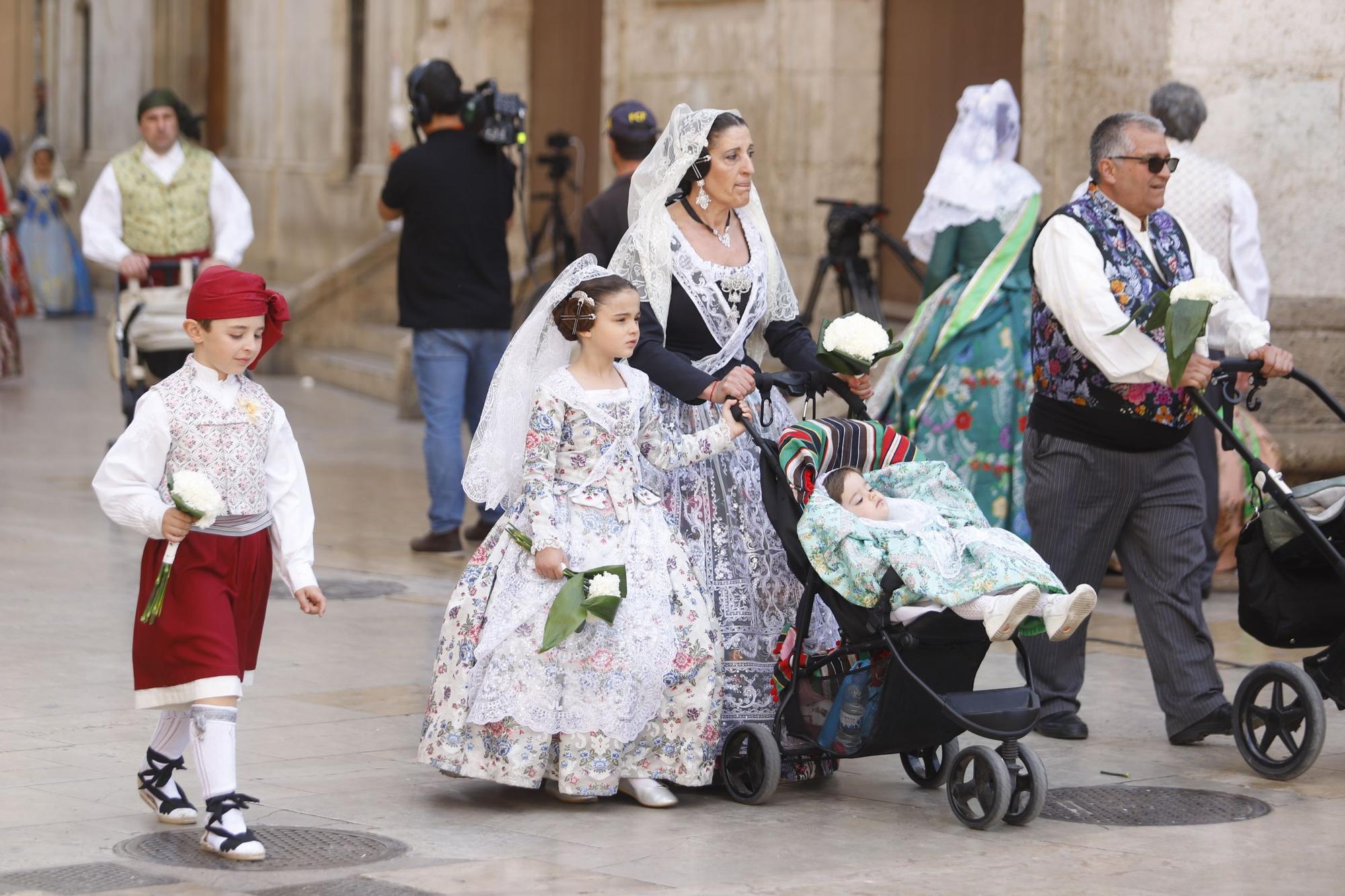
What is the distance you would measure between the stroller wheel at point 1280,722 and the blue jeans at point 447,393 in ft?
14.8

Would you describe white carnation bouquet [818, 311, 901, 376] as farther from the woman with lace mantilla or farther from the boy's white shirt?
the boy's white shirt

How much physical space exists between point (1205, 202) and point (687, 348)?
11.1ft

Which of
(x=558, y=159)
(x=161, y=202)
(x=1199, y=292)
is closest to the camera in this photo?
(x=1199, y=292)

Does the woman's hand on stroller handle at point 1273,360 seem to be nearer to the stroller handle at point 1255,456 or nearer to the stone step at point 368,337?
the stroller handle at point 1255,456

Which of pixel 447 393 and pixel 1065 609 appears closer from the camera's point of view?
pixel 1065 609

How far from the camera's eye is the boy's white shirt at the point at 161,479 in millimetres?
5402

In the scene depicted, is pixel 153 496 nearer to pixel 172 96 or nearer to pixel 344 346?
pixel 172 96

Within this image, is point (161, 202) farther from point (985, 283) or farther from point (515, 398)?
point (515, 398)

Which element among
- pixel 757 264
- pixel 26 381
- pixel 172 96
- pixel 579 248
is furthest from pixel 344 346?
pixel 757 264

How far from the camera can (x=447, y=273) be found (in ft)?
33.6

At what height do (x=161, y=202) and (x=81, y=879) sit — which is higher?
(x=161, y=202)

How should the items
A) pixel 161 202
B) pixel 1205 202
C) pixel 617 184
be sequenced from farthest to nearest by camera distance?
pixel 161 202 → pixel 617 184 → pixel 1205 202

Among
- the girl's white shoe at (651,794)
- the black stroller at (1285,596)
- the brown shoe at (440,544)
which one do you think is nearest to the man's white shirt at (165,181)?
the brown shoe at (440,544)

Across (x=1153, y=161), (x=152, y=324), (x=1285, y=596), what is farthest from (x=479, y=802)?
(x=152, y=324)
